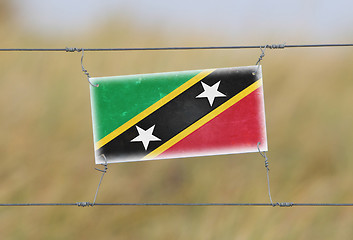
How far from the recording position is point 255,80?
2027mm

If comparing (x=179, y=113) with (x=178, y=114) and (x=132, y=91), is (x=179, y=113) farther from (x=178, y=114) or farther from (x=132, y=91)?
(x=132, y=91)

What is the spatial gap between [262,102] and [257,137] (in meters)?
0.18

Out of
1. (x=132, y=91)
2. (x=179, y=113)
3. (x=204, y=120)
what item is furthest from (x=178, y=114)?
(x=132, y=91)

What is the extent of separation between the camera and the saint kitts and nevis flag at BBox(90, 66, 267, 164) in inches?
79.8

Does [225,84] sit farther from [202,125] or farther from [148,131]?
[148,131]

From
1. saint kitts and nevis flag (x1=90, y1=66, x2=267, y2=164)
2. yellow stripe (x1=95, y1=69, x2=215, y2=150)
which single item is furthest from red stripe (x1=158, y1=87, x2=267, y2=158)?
yellow stripe (x1=95, y1=69, x2=215, y2=150)

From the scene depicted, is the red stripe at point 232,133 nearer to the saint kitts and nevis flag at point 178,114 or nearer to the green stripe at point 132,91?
the saint kitts and nevis flag at point 178,114

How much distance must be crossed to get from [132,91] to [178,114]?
10.5 inches

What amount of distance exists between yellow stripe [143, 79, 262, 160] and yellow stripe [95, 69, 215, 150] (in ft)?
0.59

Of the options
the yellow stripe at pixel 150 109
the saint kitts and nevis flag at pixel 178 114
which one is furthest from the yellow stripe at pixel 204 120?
the yellow stripe at pixel 150 109

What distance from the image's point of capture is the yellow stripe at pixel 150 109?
2.04m

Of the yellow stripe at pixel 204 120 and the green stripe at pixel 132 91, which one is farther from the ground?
the green stripe at pixel 132 91

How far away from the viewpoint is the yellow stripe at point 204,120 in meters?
2.03

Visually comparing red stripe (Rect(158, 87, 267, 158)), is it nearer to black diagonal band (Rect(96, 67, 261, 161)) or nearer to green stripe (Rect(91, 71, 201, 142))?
black diagonal band (Rect(96, 67, 261, 161))
